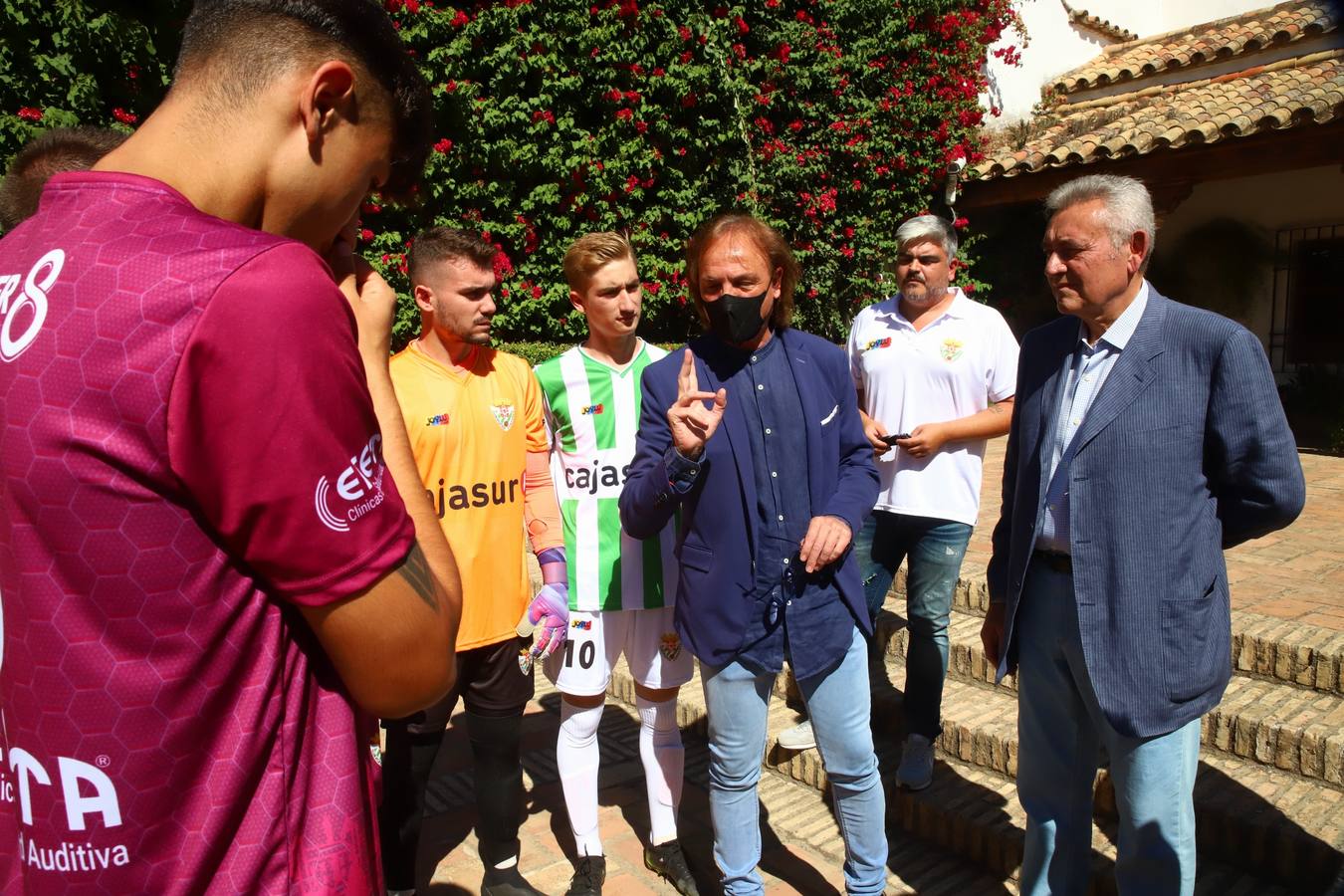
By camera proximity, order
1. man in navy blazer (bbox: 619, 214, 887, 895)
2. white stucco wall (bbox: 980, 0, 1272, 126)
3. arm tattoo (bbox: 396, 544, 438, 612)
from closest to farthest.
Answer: arm tattoo (bbox: 396, 544, 438, 612) < man in navy blazer (bbox: 619, 214, 887, 895) < white stucco wall (bbox: 980, 0, 1272, 126)

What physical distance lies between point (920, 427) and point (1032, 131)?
10029mm

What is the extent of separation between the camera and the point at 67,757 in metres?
1.01

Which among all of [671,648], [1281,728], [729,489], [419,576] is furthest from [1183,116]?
[419,576]

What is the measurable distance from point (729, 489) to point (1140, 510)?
107 centimetres

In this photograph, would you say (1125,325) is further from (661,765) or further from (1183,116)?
(1183,116)

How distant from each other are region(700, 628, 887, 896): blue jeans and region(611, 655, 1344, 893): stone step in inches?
32.8

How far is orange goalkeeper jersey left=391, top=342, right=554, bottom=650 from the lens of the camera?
3006mm

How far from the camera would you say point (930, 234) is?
13.0 feet

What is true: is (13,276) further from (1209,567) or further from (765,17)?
(765,17)

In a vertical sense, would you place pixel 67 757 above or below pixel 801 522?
above

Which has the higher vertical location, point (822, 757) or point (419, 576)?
point (419, 576)


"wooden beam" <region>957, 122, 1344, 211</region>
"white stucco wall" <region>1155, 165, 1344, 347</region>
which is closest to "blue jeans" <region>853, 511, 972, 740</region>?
"wooden beam" <region>957, 122, 1344, 211</region>

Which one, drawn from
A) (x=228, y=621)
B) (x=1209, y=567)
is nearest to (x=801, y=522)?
(x=1209, y=567)

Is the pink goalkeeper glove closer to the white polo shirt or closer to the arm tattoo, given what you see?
the white polo shirt
